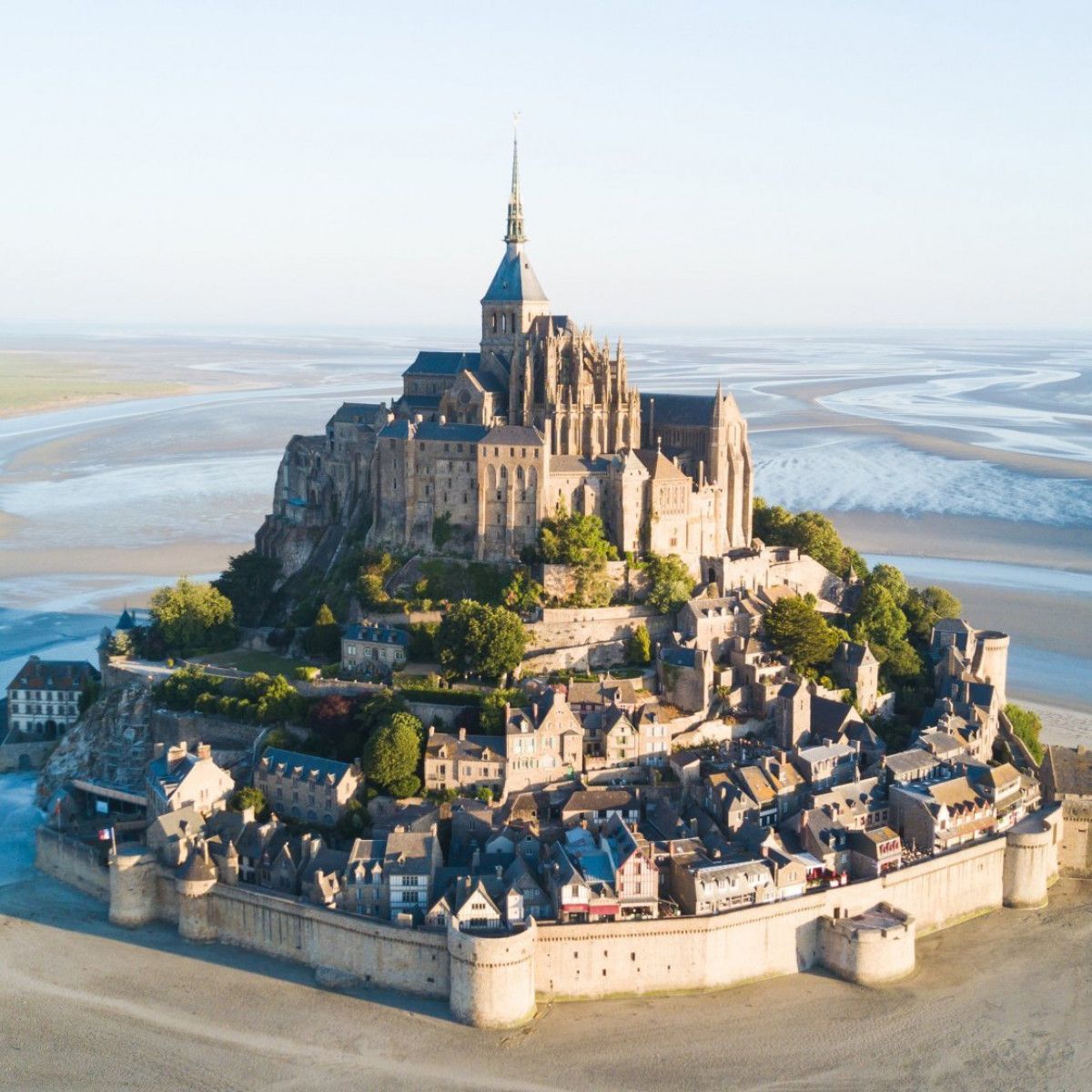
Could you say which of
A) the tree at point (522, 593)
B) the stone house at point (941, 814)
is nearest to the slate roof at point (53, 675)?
the tree at point (522, 593)

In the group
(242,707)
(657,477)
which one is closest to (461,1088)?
(242,707)

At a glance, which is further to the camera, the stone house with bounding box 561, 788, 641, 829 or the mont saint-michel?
the stone house with bounding box 561, 788, 641, 829

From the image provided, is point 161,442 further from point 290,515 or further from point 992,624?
point 992,624

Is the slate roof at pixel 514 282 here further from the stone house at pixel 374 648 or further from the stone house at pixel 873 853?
the stone house at pixel 873 853

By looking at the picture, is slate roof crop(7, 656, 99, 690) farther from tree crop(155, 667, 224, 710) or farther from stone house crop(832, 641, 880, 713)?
stone house crop(832, 641, 880, 713)

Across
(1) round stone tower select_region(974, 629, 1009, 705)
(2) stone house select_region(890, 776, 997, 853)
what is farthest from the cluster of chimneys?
(1) round stone tower select_region(974, 629, 1009, 705)

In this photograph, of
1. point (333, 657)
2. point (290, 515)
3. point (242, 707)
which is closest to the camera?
point (242, 707)

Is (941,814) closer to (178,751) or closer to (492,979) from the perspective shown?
(492,979)
